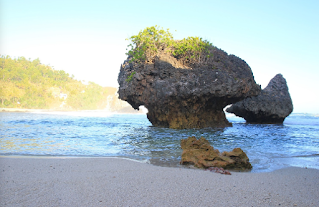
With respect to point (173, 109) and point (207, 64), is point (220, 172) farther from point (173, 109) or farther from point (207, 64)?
point (207, 64)

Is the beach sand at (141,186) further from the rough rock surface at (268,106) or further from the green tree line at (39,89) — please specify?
the green tree line at (39,89)

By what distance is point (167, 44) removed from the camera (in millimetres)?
15641

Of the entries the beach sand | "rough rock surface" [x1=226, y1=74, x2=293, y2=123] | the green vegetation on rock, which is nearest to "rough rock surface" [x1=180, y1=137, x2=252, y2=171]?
the beach sand

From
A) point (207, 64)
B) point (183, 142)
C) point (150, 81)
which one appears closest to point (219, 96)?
point (207, 64)

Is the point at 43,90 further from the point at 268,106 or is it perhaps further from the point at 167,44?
the point at 268,106

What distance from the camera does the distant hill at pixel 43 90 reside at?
238 feet

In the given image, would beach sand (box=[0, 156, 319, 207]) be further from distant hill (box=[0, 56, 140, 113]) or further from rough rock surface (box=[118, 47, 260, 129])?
distant hill (box=[0, 56, 140, 113])

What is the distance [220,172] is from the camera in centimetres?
418

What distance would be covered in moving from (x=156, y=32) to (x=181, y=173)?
498 inches

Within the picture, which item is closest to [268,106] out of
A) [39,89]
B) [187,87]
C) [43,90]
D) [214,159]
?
[187,87]

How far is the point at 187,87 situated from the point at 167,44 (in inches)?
165

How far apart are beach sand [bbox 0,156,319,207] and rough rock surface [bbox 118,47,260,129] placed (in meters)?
9.21

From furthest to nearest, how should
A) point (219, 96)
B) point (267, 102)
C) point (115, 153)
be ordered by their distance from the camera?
point (267, 102)
point (219, 96)
point (115, 153)

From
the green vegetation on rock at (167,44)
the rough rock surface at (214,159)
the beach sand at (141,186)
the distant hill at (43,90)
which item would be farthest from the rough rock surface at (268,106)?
the distant hill at (43,90)
